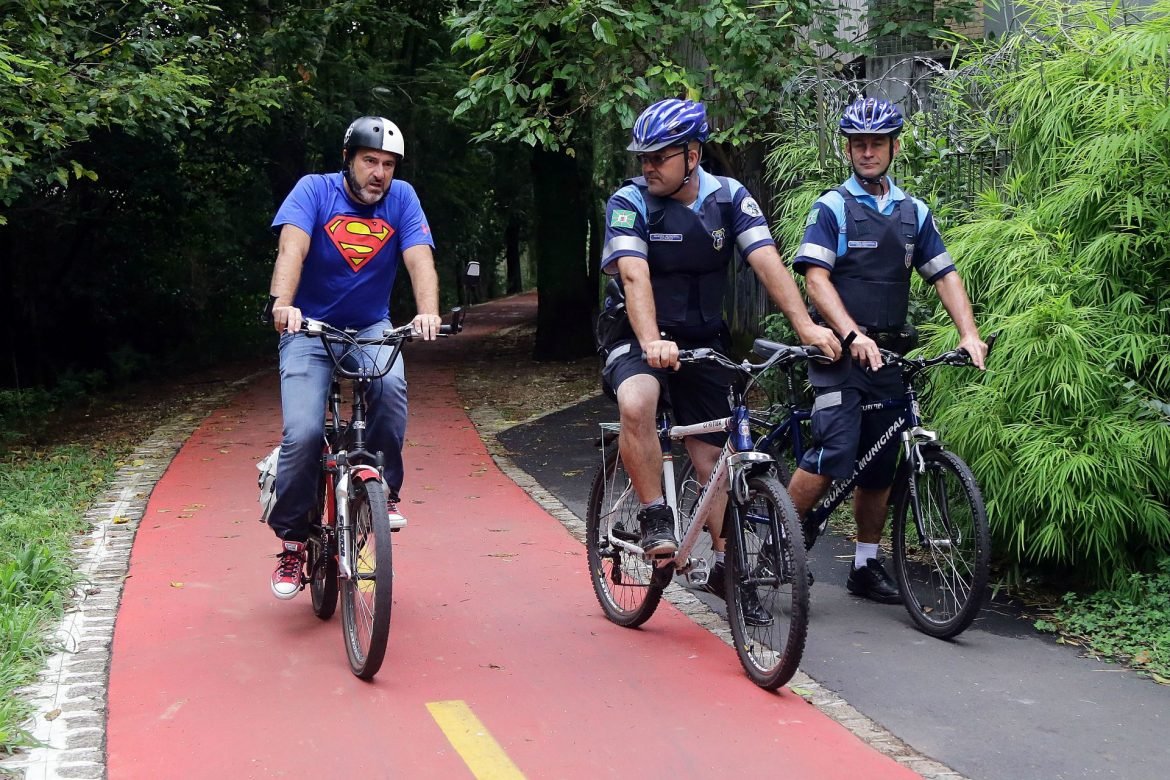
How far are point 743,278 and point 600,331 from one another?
710 cm

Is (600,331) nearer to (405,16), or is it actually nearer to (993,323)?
(993,323)

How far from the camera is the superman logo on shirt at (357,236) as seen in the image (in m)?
5.67

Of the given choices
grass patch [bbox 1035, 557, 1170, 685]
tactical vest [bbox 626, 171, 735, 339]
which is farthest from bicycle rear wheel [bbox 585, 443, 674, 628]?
grass patch [bbox 1035, 557, 1170, 685]

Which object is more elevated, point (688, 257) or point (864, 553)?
point (688, 257)

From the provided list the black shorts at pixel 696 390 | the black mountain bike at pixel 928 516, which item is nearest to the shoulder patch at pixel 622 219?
the black shorts at pixel 696 390

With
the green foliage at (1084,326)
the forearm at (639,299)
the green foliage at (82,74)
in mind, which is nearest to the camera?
→ the forearm at (639,299)

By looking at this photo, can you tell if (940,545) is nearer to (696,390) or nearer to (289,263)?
(696,390)

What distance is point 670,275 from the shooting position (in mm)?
5605

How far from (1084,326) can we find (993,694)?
188cm

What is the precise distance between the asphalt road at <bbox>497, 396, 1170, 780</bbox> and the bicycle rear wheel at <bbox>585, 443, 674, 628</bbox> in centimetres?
60

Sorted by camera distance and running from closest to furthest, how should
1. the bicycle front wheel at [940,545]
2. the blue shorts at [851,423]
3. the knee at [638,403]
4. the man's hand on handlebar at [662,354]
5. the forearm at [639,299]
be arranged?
the man's hand on handlebar at [662,354] < the forearm at [639,299] < the knee at [638,403] < the bicycle front wheel at [940,545] < the blue shorts at [851,423]

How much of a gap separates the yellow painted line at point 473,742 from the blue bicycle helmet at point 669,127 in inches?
92.5

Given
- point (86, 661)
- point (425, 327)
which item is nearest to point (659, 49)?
point (425, 327)

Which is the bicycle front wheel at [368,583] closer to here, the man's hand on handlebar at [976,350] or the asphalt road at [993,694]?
the asphalt road at [993,694]
